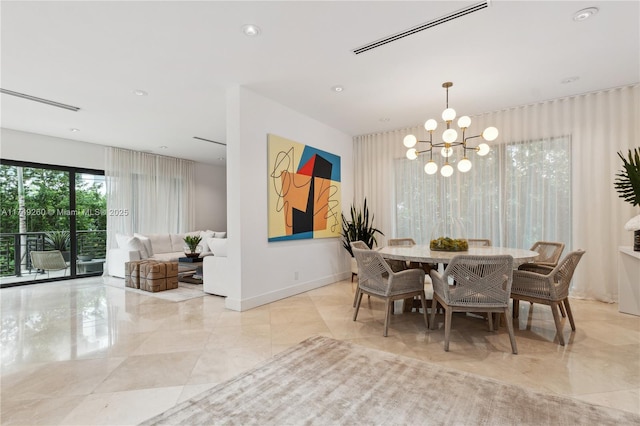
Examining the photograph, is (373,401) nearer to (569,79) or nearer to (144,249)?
(569,79)

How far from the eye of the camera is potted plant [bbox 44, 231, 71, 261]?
18.9 ft

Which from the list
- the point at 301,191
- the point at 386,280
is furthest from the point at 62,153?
the point at 386,280

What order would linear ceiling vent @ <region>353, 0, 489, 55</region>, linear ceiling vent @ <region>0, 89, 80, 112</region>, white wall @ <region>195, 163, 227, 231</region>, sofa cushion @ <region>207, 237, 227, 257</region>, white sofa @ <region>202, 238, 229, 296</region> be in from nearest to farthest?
linear ceiling vent @ <region>353, 0, 489, 55</region>, linear ceiling vent @ <region>0, 89, 80, 112</region>, white sofa @ <region>202, 238, 229, 296</region>, sofa cushion @ <region>207, 237, 227, 257</region>, white wall @ <region>195, 163, 227, 231</region>

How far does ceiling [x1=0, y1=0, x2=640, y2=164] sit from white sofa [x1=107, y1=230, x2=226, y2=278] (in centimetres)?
239

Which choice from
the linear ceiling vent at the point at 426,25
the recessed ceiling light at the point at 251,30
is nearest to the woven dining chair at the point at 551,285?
the linear ceiling vent at the point at 426,25

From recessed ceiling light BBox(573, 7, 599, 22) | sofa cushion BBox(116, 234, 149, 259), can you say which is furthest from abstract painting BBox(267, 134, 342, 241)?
sofa cushion BBox(116, 234, 149, 259)

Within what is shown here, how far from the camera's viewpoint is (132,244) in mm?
5852

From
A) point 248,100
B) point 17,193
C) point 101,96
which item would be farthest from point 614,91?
point 17,193

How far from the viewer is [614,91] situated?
12.9ft

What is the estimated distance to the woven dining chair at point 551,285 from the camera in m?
2.65

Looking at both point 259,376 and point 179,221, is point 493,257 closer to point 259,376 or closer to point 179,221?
point 259,376

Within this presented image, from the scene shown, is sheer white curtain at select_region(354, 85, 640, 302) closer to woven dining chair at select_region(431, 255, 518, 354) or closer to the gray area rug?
woven dining chair at select_region(431, 255, 518, 354)

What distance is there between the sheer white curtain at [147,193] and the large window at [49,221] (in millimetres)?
249

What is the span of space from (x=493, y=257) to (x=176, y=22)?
3144 mm
